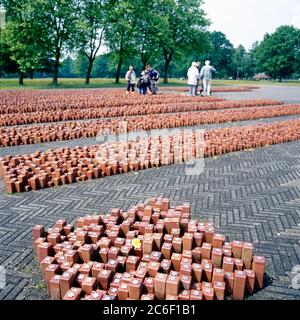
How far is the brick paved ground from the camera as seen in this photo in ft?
13.4

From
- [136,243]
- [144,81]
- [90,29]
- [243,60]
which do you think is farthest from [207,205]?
[243,60]

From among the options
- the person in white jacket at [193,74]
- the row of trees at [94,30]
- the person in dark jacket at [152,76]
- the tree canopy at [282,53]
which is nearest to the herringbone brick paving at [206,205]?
the person in white jacket at [193,74]

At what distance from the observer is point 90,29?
38.8m

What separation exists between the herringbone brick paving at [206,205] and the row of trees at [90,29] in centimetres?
3329

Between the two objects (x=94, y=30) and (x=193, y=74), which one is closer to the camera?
(x=193, y=74)

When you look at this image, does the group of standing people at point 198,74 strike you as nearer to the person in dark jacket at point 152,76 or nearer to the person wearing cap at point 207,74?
the person wearing cap at point 207,74

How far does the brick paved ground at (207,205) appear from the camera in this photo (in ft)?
13.4

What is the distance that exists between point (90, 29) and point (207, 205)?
37.2 metres

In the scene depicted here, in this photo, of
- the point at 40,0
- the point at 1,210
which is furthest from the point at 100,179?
the point at 40,0

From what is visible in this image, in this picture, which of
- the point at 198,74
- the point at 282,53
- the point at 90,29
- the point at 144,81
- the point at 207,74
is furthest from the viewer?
the point at 282,53

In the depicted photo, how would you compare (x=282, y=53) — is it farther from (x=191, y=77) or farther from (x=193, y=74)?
(x=193, y=74)

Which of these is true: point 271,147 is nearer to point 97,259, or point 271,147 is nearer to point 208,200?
point 208,200

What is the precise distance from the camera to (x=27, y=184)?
681 cm

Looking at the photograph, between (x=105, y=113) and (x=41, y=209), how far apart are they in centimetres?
980
